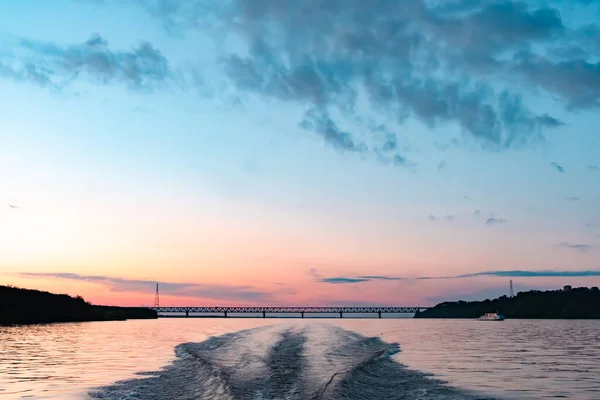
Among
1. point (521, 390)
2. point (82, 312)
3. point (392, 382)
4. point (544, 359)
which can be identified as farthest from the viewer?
point (82, 312)

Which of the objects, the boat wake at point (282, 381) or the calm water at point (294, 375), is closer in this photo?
the boat wake at point (282, 381)

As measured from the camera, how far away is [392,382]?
119 feet

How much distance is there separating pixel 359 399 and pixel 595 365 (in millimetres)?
24178

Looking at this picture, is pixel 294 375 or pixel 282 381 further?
pixel 294 375

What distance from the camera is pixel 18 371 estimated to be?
127ft

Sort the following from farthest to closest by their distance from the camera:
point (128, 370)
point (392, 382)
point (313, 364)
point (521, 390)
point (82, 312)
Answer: point (82, 312) → point (313, 364) → point (128, 370) → point (392, 382) → point (521, 390)

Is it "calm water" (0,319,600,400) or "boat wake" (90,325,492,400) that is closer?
"boat wake" (90,325,492,400)

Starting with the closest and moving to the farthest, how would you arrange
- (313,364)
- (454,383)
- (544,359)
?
(454,383), (313,364), (544,359)

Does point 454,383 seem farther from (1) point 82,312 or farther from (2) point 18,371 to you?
(1) point 82,312

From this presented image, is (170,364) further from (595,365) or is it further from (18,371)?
(595,365)

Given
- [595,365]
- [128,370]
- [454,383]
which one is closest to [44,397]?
[128,370]

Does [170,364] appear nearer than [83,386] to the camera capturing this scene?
No

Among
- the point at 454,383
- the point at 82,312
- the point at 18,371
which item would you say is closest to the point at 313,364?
the point at 454,383

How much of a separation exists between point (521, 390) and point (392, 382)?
8060 millimetres
